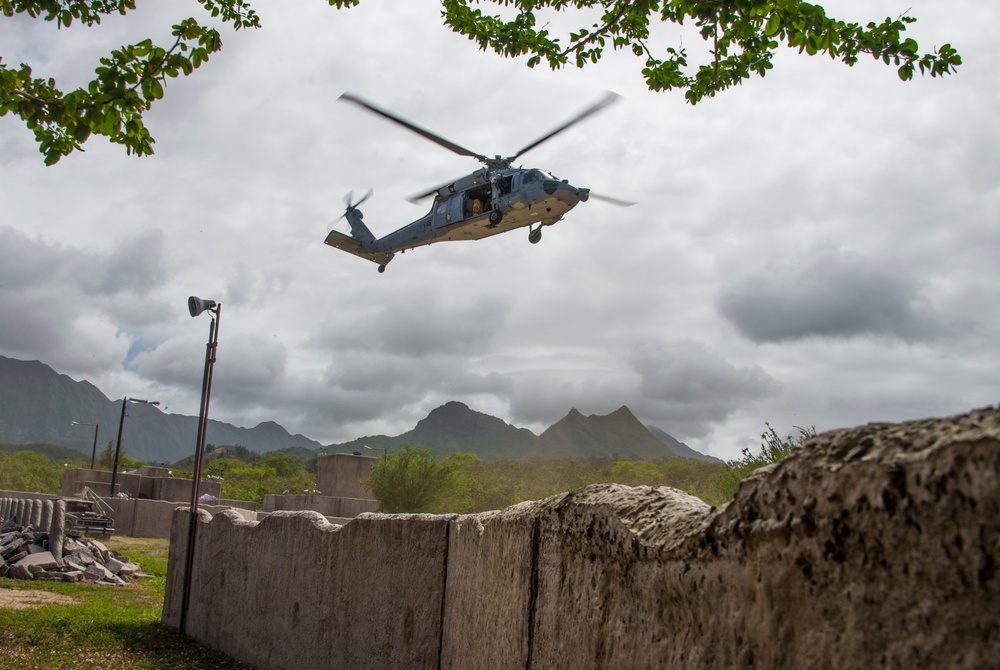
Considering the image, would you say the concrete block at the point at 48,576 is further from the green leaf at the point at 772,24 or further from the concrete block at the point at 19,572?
the green leaf at the point at 772,24

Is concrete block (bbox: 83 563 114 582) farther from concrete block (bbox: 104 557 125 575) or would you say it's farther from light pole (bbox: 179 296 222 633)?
light pole (bbox: 179 296 222 633)

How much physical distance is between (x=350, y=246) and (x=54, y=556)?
698 inches

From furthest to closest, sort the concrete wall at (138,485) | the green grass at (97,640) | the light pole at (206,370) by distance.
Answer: the concrete wall at (138,485), the light pole at (206,370), the green grass at (97,640)

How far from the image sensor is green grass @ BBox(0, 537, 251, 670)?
732 centimetres

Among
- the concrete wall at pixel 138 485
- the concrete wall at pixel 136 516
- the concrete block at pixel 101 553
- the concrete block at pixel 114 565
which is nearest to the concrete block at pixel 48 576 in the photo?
the concrete block at pixel 114 565

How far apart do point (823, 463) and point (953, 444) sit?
37 centimetres

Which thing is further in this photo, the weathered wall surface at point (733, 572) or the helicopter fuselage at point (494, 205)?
the helicopter fuselage at point (494, 205)

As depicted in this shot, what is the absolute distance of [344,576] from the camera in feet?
18.7

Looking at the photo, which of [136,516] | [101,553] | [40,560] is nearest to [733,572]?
[40,560]

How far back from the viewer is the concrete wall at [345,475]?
3644 centimetres

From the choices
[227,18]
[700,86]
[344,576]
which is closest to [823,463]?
[344,576]

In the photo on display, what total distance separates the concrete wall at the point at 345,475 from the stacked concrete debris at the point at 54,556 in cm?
1960

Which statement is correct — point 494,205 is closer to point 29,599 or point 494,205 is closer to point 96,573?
point 96,573

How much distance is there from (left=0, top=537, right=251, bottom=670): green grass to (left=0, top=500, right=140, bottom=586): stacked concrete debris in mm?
2760
